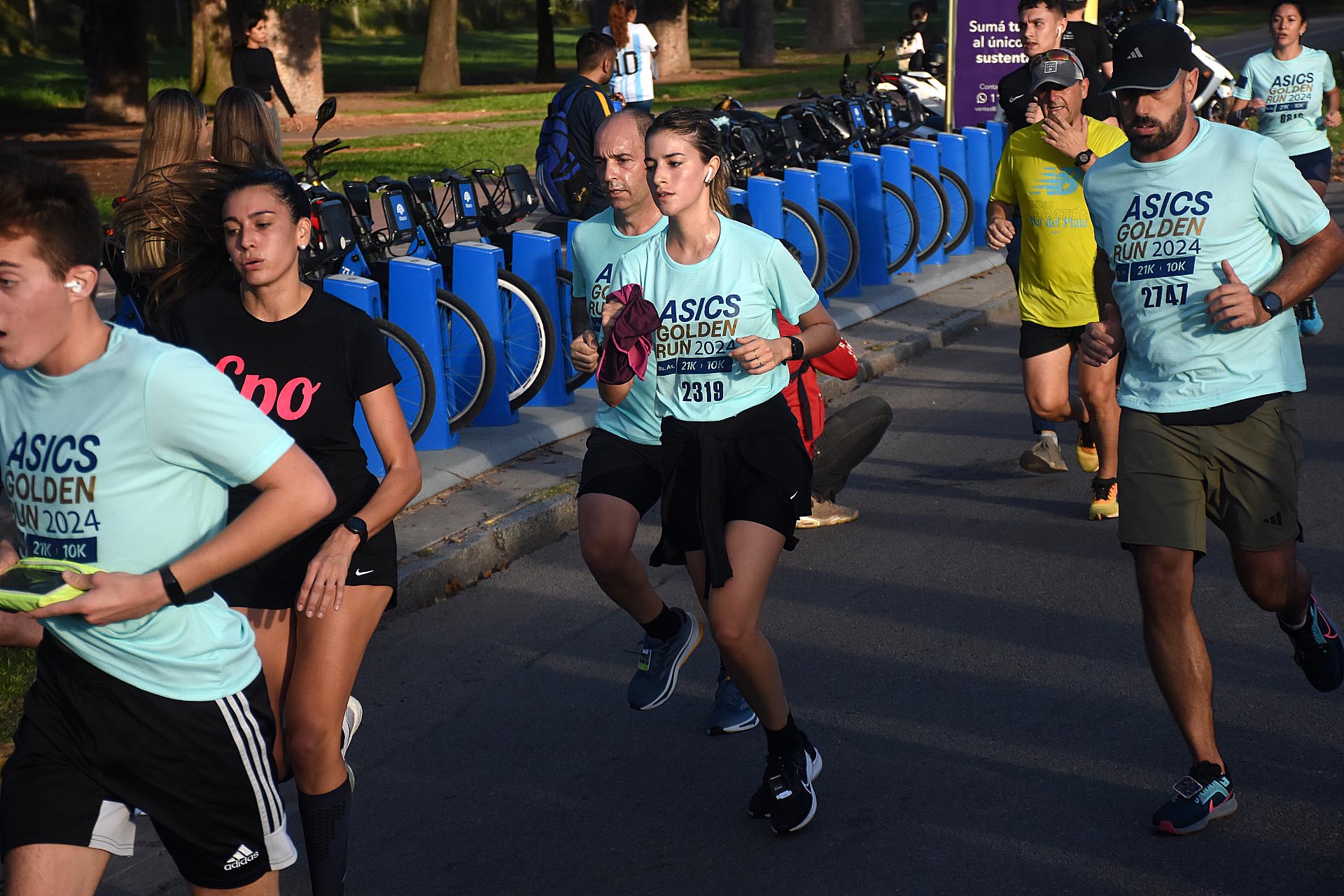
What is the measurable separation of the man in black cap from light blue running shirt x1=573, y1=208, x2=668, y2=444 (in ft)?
4.55

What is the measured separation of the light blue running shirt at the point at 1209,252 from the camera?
4.41m

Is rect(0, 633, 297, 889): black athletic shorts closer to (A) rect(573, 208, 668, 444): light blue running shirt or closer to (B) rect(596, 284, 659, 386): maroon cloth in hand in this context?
(B) rect(596, 284, 659, 386): maroon cloth in hand

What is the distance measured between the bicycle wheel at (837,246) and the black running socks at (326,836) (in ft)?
27.8

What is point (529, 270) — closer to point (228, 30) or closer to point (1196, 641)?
point (1196, 641)

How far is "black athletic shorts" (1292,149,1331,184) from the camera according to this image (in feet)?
40.2

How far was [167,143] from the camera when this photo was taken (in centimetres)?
654

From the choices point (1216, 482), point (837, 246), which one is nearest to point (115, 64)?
point (837, 246)

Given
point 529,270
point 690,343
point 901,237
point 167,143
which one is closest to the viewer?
point 690,343

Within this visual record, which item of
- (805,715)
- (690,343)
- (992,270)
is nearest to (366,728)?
(805,715)

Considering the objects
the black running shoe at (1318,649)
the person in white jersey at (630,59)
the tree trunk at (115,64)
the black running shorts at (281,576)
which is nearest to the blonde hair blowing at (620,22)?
the person in white jersey at (630,59)

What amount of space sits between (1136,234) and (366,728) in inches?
119

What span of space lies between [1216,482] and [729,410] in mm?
1411

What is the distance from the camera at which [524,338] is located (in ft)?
29.7

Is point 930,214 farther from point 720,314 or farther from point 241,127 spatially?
point 720,314
